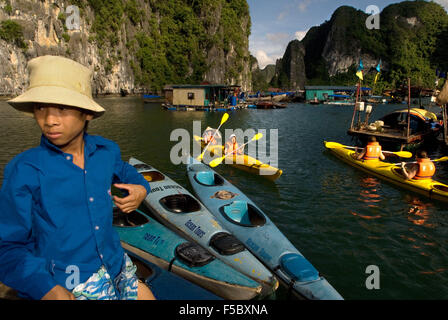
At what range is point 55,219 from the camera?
61.7 inches

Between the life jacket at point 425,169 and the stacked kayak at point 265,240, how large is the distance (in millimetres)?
7660

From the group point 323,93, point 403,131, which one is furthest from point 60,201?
point 323,93

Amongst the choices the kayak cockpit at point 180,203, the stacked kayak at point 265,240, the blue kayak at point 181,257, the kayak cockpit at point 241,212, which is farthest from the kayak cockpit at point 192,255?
the kayak cockpit at point 180,203

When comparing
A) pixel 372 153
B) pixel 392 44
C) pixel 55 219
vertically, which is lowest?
pixel 372 153

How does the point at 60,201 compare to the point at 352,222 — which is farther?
the point at 352,222

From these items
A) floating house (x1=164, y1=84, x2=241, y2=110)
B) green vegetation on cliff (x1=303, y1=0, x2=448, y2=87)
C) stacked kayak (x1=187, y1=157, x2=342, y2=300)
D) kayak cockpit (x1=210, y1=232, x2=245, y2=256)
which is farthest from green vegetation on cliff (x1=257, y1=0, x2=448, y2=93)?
kayak cockpit (x1=210, y1=232, x2=245, y2=256)

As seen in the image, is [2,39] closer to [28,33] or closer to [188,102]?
[28,33]

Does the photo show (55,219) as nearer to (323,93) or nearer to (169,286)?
(169,286)

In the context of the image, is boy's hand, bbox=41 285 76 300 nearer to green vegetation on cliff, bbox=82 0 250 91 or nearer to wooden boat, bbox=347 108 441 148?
wooden boat, bbox=347 108 441 148

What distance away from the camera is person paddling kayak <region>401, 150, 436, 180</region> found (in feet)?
33.6

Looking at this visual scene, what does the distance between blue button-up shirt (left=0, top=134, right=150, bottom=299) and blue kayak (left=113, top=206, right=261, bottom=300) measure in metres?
3.12

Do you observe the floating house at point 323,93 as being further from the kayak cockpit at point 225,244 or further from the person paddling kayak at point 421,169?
the kayak cockpit at point 225,244

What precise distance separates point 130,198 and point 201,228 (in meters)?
4.81

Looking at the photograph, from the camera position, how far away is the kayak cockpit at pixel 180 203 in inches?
302
